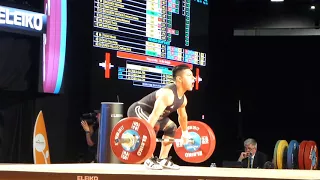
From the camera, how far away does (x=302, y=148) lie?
5.79 m

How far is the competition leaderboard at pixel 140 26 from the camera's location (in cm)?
614

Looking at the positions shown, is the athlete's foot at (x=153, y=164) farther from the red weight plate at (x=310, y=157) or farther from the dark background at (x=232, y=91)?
the red weight plate at (x=310, y=157)

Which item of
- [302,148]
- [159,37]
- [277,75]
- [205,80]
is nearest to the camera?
[302,148]

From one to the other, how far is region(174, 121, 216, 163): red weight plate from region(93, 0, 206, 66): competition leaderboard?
8.06 feet

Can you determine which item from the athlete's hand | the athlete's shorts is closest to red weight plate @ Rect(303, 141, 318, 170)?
the athlete's hand

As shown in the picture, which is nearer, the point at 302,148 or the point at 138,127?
the point at 138,127

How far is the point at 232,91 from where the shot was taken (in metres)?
10.1

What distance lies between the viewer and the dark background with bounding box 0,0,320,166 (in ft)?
19.0

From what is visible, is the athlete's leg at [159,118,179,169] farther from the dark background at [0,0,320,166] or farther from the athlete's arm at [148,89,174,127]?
the dark background at [0,0,320,166]

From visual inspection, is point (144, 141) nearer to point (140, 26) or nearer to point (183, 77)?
point (183, 77)

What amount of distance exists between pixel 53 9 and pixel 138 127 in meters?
2.36

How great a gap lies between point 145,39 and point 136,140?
129 inches

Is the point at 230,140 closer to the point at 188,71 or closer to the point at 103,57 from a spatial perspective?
the point at 103,57

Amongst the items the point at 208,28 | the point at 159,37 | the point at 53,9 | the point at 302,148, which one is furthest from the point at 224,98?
the point at 53,9
